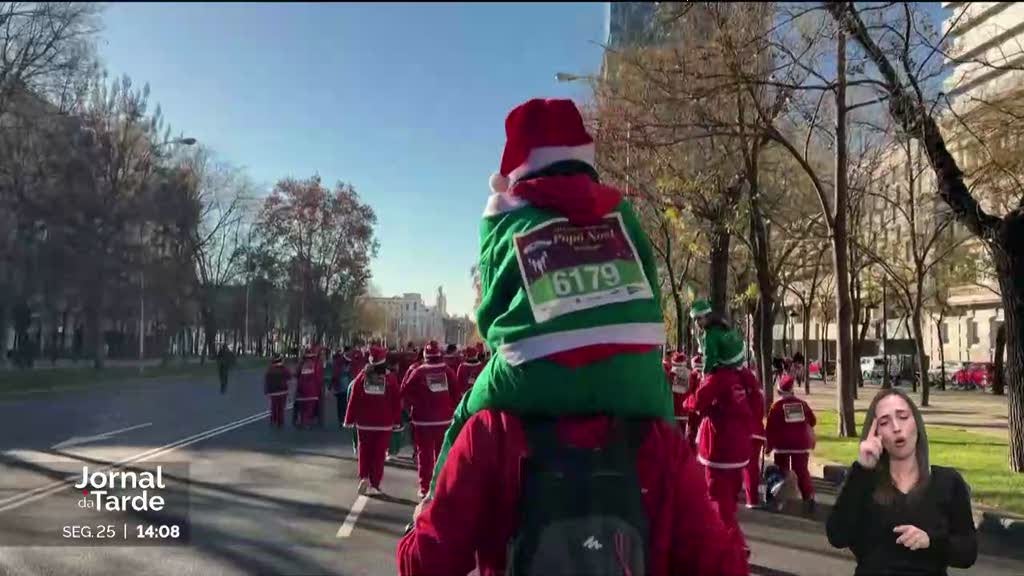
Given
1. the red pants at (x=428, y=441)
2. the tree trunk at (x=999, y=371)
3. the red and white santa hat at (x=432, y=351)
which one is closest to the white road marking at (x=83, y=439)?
the red and white santa hat at (x=432, y=351)

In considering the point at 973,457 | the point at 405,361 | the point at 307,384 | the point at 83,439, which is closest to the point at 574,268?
the point at 973,457

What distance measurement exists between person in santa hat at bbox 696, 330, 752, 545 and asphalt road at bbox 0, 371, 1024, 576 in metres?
0.80

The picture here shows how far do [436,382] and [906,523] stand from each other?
317 inches

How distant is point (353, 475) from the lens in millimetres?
12258

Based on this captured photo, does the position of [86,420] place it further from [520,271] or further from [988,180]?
[520,271]

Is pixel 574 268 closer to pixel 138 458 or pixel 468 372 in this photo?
pixel 468 372

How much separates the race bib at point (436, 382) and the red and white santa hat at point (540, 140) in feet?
28.7

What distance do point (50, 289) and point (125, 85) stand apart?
9.92 m

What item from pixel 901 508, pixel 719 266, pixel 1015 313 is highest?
pixel 719 266

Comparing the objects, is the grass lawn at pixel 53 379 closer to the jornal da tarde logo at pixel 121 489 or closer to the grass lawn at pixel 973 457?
the jornal da tarde logo at pixel 121 489

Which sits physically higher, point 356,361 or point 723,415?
point 356,361

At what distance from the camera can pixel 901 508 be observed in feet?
11.0

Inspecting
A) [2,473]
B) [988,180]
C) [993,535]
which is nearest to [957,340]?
[988,180]

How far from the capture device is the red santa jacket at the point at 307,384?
19.2m
